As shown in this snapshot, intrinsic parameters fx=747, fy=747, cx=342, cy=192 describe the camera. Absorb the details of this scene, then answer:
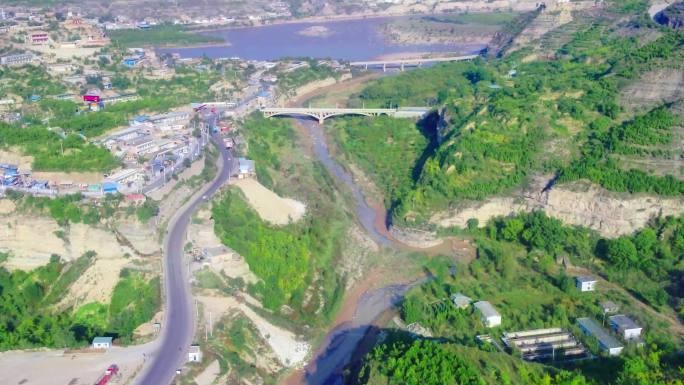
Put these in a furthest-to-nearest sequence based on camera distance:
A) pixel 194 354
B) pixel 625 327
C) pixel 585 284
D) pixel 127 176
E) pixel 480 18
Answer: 1. pixel 480 18
2. pixel 127 176
3. pixel 585 284
4. pixel 625 327
5. pixel 194 354

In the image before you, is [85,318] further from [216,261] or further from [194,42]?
[194,42]

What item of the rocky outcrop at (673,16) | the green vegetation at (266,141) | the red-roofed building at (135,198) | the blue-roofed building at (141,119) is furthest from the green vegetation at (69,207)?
the rocky outcrop at (673,16)

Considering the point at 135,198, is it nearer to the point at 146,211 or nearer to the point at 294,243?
the point at 146,211

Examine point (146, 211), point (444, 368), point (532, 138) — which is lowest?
point (444, 368)

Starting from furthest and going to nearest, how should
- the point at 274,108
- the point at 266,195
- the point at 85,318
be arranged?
the point at 274,108 < the point at 266,195 < the point at 85,318

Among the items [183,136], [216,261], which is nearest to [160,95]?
[183,136]

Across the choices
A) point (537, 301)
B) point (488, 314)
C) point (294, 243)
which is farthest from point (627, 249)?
point (294, 243)
